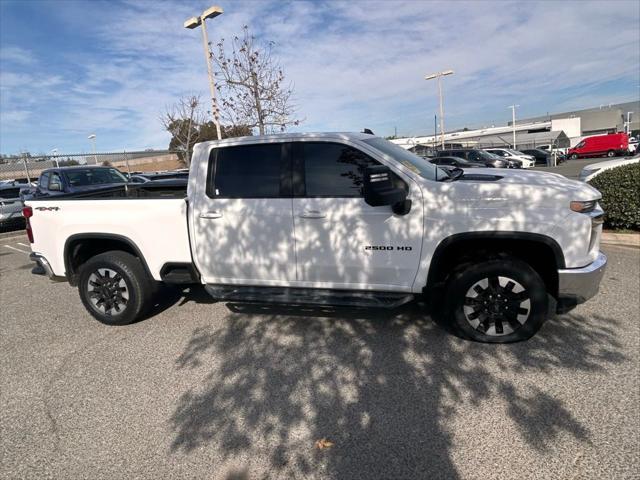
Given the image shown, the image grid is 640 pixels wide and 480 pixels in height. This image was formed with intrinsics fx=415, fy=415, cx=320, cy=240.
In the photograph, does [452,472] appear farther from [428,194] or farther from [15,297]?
[15,297]

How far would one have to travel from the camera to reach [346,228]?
374cm

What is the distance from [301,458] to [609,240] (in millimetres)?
6452

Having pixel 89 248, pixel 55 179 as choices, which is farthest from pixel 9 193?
pixel 89 248

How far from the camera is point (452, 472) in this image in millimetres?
2381

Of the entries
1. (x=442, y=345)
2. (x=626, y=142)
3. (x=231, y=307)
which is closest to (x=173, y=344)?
(x=231, y=307)

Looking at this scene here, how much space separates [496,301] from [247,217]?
7.86 feet

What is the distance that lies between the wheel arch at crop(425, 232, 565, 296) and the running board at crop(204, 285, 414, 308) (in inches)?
14.5

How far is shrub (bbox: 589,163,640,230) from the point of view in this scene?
673cm

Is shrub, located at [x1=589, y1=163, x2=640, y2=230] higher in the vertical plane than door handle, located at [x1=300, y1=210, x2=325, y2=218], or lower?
lower

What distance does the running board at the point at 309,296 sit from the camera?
375 centimetres

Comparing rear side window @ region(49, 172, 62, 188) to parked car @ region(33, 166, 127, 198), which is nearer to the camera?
parked car @ region(33, 166, 127, 198)

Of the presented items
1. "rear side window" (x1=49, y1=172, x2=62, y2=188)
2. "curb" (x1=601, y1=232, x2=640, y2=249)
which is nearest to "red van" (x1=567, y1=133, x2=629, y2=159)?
"curb" (x1=601, y1=232, x2=640, y2=249)

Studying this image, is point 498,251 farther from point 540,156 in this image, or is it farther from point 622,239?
point 540,156

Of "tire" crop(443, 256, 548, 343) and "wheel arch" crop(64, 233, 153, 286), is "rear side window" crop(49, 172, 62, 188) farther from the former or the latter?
"tire" crop(443, 256, 548, 343)
